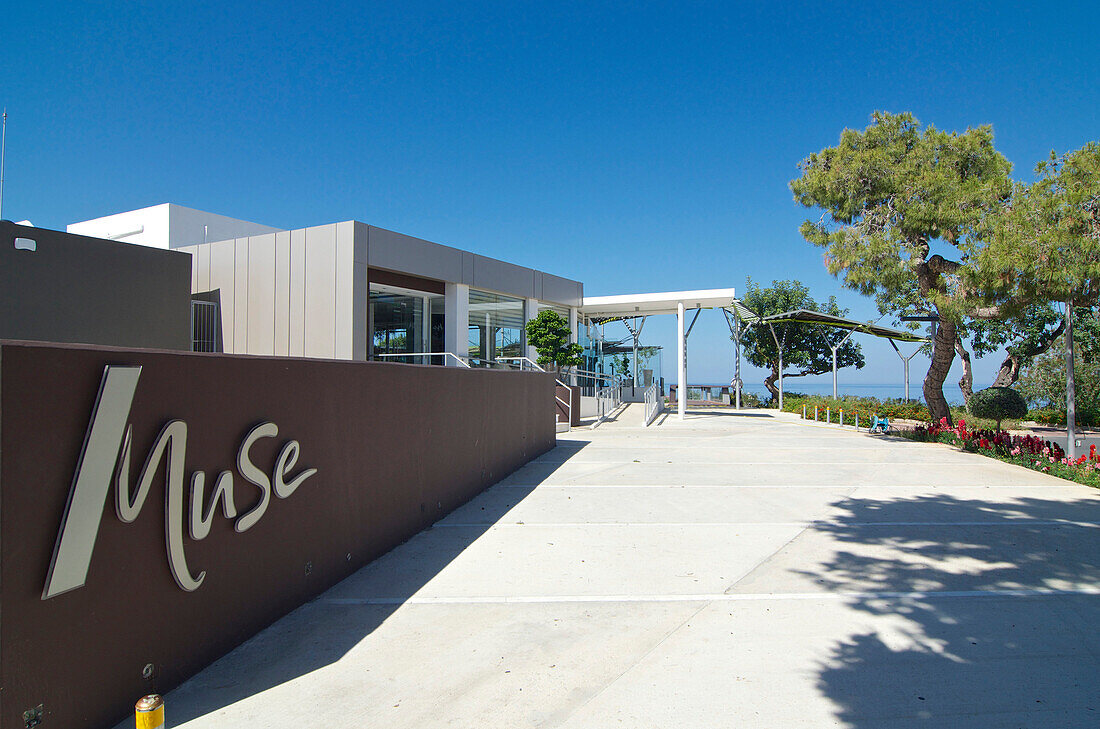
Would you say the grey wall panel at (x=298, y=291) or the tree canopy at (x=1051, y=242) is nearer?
the tree canopy at (x=1051, y=242)

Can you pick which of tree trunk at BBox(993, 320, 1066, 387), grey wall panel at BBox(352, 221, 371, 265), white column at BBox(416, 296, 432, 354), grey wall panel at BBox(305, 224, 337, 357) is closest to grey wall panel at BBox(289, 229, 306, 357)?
grey wall panel at BBox(305, 224, 337, 357)

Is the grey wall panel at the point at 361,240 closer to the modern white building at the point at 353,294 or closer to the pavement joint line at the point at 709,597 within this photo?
the modern white building at the point at 353,294

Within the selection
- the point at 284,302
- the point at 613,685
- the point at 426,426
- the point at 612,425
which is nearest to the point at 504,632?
the point at 613,685

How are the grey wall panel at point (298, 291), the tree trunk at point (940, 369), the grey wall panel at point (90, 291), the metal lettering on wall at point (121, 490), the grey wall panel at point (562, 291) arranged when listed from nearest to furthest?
the metal lettering on wall at point (121, 490) < the grey wall panel at point (90, 291) < the grey wall panel at point (298, 291) < the tree trunk at point (940, 369) < the grey wall panel at point (562, 291)

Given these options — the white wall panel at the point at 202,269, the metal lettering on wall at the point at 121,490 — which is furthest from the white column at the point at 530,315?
the metal lettering on wall at the point at 121,490

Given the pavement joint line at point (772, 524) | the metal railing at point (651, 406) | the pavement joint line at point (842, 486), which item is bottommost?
the pavement joint line at point (772, 524)

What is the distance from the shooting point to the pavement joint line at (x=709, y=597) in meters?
5.16

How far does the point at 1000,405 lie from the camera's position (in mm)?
18234

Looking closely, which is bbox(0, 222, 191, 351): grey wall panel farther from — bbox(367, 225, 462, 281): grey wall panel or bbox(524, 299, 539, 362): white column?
bbox(524, 299, 539, 362): white column

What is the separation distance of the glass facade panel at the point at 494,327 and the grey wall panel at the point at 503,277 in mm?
399

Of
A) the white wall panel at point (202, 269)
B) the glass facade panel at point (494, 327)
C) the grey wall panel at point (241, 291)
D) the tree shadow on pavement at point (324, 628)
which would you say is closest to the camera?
the tree shadow on pavement at point (324, 628)

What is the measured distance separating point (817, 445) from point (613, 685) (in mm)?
13724

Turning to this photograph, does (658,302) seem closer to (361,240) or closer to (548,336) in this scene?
(548,336)

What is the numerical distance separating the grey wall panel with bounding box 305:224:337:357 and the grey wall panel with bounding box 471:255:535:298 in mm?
4880
